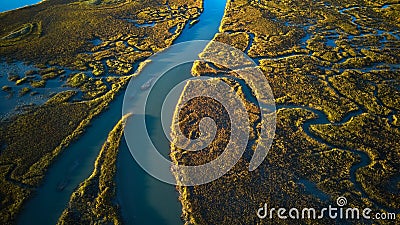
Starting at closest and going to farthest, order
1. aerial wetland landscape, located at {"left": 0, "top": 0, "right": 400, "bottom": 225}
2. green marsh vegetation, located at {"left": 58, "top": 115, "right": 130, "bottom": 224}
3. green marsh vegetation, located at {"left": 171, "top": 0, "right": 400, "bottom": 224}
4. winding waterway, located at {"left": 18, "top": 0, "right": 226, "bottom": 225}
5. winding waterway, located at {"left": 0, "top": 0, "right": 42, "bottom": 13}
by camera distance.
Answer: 1. green marsh vegetation, located at {"left": 58, "top": 115, "right": 130, "bottom": 224}
2. winding waterway, located at {"left": 18, "top": 0, "right": 226, "bottom": 225}
3. aerial wetland landscape, located at {"left": 0, "top": 0, "right": 400, "bottom": 225}
4. green marsh vegetation, located at {"left": 171, "top": 0, "right": 400, "bottom": 224}
5. winding waterway, located at {"left": 0, "top": 0, "right": 42, "bottom": 13}

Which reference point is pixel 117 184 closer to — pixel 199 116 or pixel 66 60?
pixel 199 116

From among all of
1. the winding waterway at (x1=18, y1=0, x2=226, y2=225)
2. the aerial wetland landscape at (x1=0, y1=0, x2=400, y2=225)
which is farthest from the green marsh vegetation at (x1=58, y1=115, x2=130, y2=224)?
the winding waterway at (x1=18, y1=0, x2=226, y2=225)

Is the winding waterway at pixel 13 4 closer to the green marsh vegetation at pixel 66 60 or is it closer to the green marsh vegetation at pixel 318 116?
the green marsh vegetation at pixel 66 60

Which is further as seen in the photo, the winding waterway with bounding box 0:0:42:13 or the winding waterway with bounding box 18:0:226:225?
the winding waterway with bounding box 0:0:42:13

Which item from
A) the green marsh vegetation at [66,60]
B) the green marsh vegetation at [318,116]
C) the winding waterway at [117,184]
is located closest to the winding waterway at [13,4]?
the green marsh vegetation at [66,60]

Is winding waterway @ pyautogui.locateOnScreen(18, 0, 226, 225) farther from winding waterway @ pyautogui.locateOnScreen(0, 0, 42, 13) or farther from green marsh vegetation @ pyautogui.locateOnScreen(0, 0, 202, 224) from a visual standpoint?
winding waterway @ pyautogui.locateOnScreen(0, 0, 42, 13)

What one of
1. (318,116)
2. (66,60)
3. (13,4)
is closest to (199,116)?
(318,116)

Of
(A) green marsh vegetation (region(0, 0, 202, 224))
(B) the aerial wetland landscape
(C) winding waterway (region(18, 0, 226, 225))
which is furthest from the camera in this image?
(A) green marsh vegetation (region(0, 0, 202, 224))

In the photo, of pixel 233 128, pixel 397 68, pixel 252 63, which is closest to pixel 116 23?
pixel 252 63
